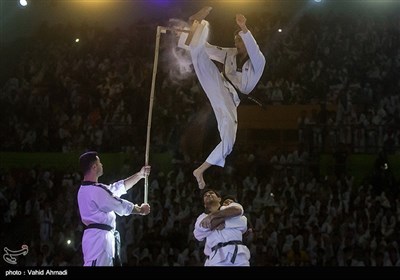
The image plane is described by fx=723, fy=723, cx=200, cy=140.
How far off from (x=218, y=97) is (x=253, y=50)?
15.8 inches

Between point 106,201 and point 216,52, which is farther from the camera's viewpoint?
point 216,52

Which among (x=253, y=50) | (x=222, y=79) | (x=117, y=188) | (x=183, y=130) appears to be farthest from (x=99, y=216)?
(x=183, y=130)

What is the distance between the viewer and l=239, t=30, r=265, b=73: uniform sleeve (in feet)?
15.1

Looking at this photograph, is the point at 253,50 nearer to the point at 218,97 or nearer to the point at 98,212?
the point at 218,97

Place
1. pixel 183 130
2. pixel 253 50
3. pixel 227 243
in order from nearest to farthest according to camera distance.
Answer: pixel 253 50 < pixel 227 243 < pixel 183 130

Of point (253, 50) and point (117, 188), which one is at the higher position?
point (253, 50)

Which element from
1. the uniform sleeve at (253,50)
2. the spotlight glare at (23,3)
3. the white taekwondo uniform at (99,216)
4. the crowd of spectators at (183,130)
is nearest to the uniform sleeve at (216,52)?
the uniform sleeve at (253,50)

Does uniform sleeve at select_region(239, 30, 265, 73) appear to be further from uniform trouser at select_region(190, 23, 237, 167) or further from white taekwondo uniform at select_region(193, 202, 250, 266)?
white taekwondo uniform at select_region(193, 202, 250, 266)

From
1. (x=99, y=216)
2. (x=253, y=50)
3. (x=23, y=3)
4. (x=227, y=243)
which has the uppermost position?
(x=23, y=3)

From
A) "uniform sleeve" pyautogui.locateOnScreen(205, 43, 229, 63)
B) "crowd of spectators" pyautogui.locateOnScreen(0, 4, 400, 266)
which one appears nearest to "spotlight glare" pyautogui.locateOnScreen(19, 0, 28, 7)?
"crowd of spectators" pyautogui.locateOnScreen(0, 4, 400, 266)

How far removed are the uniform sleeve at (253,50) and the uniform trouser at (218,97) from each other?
0.84 feet

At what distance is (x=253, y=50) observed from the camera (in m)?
4.62

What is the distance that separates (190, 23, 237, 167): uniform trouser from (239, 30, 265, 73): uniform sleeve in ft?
0.84

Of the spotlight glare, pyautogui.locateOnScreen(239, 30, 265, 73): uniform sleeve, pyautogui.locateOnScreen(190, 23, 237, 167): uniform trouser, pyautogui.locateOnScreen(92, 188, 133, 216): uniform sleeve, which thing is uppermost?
the spotlight glare
